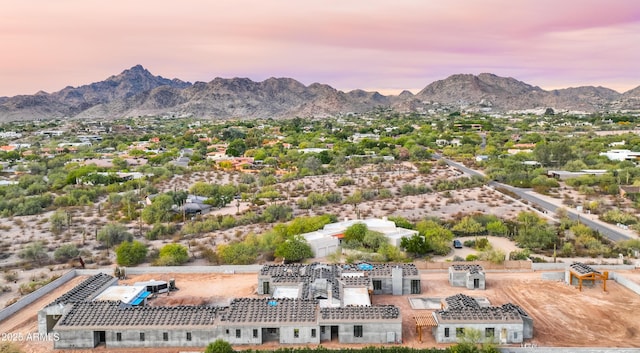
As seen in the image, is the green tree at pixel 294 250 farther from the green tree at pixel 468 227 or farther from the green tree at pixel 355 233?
the green tree at pixel 468 227

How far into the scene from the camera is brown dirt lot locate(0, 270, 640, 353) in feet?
64.1

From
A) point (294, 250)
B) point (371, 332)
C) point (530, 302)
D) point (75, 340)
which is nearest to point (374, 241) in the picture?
point (294, 250)

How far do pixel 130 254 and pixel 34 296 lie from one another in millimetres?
6168

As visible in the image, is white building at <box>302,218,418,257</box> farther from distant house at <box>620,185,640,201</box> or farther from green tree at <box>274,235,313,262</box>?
Answer: distant house at <box>620,185,640,201</box>

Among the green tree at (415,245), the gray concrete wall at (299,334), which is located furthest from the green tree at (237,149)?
the gray concrete wall at (299,334)

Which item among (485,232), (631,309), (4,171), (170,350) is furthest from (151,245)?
(4,171)

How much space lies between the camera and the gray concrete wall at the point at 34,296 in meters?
21.9

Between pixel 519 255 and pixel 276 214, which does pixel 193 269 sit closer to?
pixel 276 214

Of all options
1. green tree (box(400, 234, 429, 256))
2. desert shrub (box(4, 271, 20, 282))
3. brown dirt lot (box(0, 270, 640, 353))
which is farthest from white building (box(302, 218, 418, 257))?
desert shrub (box(4, 271, 20, 282))

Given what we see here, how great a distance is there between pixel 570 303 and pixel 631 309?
97.0 inches

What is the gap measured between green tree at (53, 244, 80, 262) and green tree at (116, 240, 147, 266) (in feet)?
13.0

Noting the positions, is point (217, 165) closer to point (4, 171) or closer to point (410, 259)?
point (4, 171)

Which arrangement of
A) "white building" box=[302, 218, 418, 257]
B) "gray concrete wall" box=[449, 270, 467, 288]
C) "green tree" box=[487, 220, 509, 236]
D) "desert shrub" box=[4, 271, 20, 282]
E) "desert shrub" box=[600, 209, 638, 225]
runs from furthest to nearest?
"desert shrub" box=[600, 209, 638, 225]
"green tree" box=[487, 220, 509, 236]
"white building" box=[302, 218, 418, 257]
"desert shrub" box=[4, 271, 20, 282]
"gray concrete wall" box=[449, 270, 467, 288]

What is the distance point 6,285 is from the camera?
2664 centimetres
